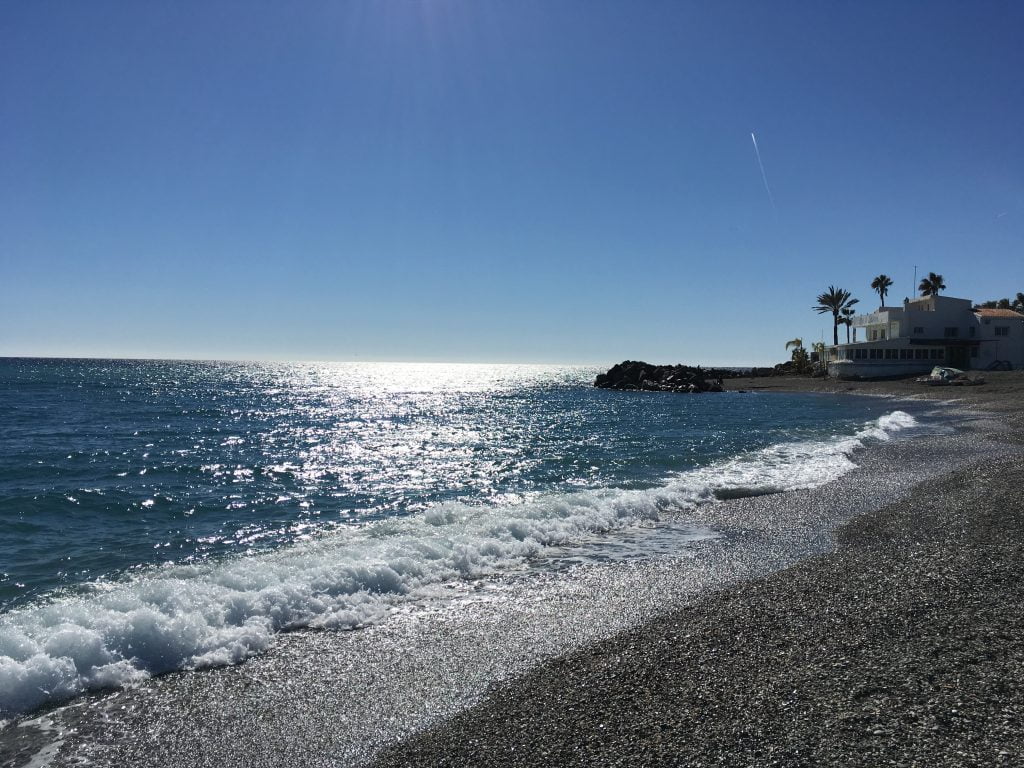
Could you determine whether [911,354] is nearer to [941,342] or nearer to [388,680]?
[941,342]

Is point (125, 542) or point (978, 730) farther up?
point (978, 730)

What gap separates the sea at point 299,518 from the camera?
8.43m

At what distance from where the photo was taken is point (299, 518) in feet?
55.3

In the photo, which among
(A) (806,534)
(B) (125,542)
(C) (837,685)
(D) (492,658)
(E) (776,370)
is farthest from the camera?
(E) (776,370)

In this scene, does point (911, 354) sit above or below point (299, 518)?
above

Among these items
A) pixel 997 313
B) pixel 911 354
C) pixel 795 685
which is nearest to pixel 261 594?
pixel 795 685

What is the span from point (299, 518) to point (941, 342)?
3273 inches

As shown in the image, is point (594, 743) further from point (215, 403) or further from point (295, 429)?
point (215, 403)

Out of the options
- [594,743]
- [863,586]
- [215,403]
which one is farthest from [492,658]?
[215,403]

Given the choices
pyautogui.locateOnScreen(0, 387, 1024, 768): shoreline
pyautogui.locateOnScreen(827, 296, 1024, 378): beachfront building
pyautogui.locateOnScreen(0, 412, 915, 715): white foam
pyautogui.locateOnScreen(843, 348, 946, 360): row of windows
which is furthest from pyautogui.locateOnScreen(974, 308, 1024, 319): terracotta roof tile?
pyautogui.locateOnScreen(0, 387, 1024, 768): shoreline

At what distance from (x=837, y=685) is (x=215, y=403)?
6958cm

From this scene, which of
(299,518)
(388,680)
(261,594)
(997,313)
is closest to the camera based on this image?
(388,680)

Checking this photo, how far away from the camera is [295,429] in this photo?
44312 mm

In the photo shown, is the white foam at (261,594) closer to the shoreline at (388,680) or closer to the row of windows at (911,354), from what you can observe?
the shoreline at (388,680)
